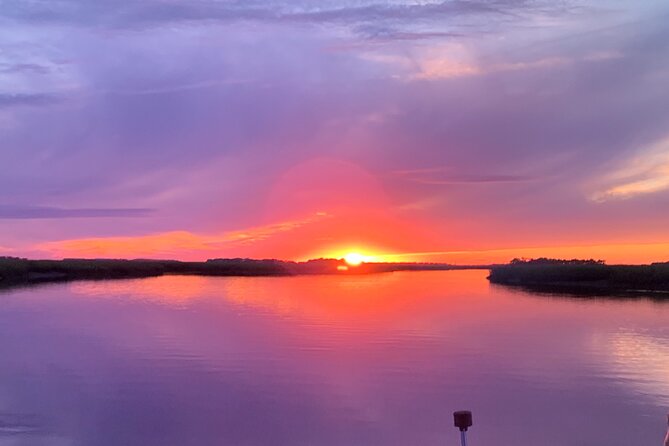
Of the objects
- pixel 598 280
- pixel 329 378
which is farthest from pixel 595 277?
pixel 329 378

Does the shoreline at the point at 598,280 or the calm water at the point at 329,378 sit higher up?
the shoreline at the point at 598,280

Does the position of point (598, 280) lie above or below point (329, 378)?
above

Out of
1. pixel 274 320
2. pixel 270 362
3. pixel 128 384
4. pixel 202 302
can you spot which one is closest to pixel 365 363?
pixel 270 362

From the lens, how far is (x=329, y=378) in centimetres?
2209

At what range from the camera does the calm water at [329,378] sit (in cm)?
1599

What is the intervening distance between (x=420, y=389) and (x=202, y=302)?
110 ft

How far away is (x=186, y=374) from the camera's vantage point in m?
22.5

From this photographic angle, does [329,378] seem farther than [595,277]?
No

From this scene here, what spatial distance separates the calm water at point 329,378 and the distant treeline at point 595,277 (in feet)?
88.3

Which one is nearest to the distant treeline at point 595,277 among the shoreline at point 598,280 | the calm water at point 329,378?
the shoreline at point 598,280

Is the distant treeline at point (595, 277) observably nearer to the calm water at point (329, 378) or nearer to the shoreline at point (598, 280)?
the shoreline at point (598, 280)

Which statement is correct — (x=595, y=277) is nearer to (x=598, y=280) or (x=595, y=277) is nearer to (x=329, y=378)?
(x=598, y=280)

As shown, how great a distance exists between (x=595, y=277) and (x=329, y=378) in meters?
58.5

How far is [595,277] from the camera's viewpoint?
73750 millimetres
